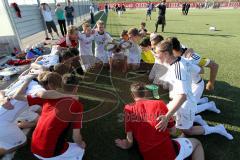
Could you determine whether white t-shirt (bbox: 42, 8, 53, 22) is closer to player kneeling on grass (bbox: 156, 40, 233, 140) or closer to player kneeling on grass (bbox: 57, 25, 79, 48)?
player kneeling on grass (bbox: 57, 25, 79, 48)

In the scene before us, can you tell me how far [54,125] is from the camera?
8.32ft

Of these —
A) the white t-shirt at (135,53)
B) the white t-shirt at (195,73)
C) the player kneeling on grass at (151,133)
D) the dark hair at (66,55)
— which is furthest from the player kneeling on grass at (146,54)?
the player kneeling on grass at (151,133)

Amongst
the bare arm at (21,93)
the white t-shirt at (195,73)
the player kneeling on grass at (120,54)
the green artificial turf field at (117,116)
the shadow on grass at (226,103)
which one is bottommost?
the shadow on grass at (226,103)

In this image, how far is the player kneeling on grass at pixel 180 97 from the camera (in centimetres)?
272

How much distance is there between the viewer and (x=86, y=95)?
5023 mm

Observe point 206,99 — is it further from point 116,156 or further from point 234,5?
point 234,5

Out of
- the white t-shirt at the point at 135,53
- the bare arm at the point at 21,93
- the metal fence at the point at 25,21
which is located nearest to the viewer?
the bare arm at the point at 21,93

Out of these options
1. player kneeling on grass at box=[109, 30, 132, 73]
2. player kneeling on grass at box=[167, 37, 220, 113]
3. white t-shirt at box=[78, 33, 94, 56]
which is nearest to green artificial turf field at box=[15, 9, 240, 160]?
player kneeling on grass at box=[167, 37, 220, 113]

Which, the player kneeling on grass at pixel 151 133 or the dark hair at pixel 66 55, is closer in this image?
the player kneeling on grass at pixel 151 133

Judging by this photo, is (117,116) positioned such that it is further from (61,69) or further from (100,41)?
(100,41)

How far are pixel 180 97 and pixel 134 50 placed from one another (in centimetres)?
343

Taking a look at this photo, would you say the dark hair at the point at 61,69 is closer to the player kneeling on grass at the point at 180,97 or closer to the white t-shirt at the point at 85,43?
the player kneeling on grass at the point at 180,97

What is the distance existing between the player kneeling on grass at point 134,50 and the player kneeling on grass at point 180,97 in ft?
8.12

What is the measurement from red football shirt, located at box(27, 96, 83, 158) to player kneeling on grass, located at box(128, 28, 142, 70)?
10.6 feet
